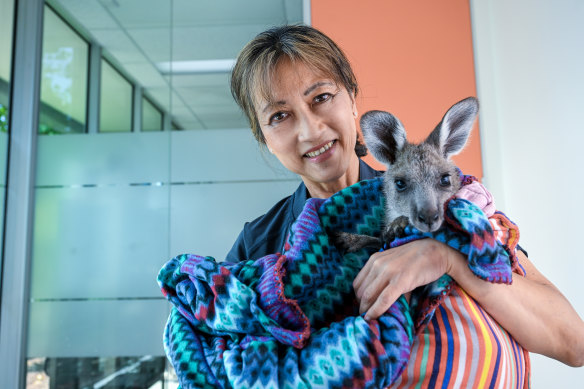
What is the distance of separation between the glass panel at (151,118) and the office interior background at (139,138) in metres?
0.01

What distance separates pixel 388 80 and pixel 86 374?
3055 millimetres

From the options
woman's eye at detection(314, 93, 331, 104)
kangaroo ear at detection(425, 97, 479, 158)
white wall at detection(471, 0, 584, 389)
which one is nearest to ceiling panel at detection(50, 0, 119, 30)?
white wall at detection(471, 0, 584, 389)

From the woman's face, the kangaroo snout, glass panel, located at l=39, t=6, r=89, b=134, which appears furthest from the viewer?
glass panel, located at l=39, t=6, r=89, b=134

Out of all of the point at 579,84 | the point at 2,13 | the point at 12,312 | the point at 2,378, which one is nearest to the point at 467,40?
the point at 579,84

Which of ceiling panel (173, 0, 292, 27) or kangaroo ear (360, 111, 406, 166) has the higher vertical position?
ceiling panel (173, 0, 292, 27)

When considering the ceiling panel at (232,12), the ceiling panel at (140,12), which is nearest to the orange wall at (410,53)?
the ceiling panel at (232,12)

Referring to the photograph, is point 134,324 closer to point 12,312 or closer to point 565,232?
point 12,312

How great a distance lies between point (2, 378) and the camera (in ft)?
10.5

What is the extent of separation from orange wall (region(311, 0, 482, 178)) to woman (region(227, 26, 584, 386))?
59.3 inches

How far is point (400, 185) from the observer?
1.07m

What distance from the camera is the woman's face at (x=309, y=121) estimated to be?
1189 mm

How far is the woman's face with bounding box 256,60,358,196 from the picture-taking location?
119 cm

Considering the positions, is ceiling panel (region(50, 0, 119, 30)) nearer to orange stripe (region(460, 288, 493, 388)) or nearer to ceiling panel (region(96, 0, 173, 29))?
ceiling panel (region(96, 0, 173, 29))

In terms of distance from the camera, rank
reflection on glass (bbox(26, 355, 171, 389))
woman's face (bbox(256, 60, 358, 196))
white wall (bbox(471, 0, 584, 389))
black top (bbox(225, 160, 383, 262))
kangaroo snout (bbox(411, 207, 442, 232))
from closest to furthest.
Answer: kangaroo snout (bbox(411, 207, 442, 232)) < woman's face (bbox(256, 60, 358, 196)) < black top (bbox(225, 160, 383, 262)) < white wall (bbox(471, 0, 584, 389)) < reflection on glass (bbox(26, 355, 171, 389))
